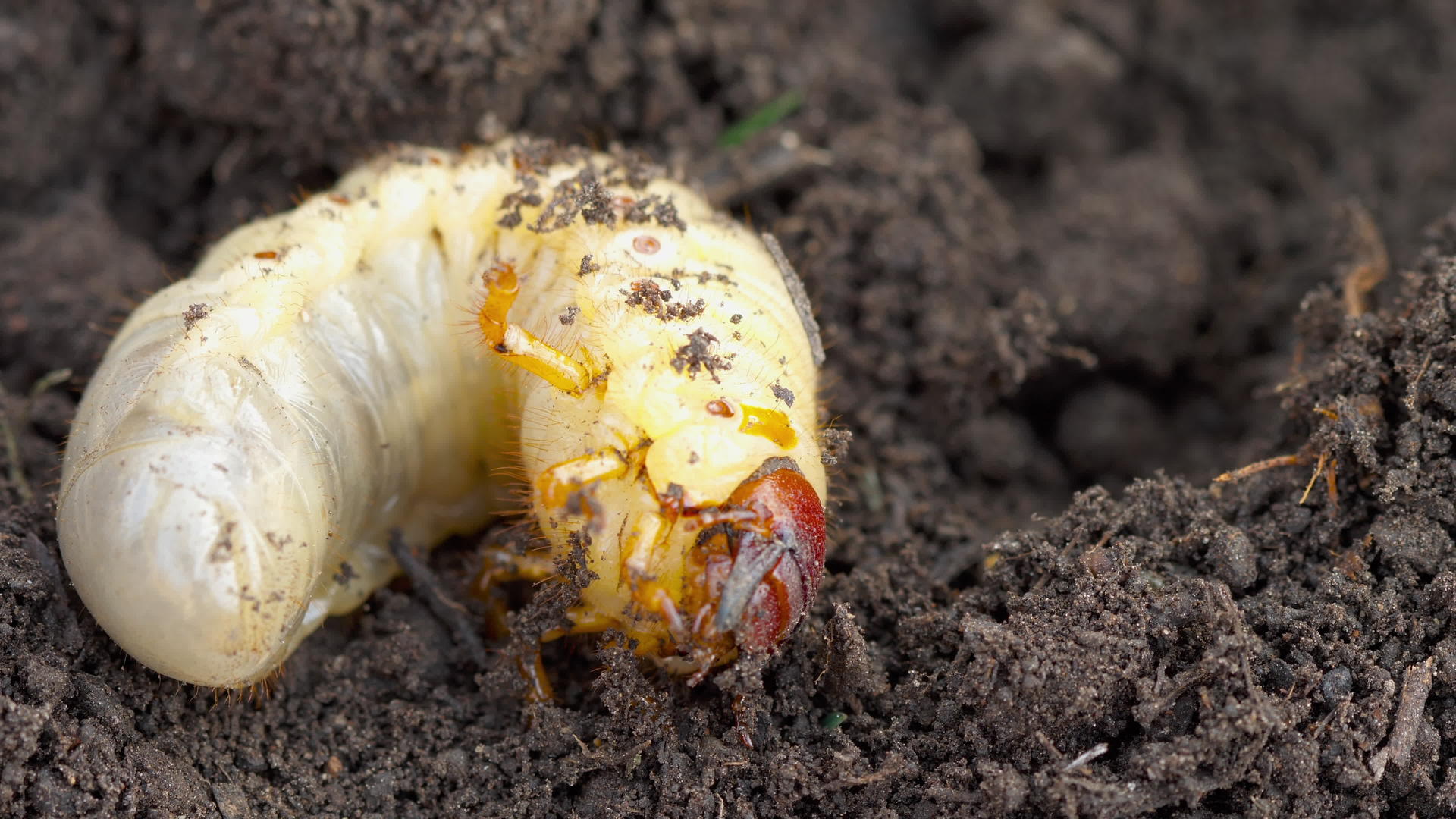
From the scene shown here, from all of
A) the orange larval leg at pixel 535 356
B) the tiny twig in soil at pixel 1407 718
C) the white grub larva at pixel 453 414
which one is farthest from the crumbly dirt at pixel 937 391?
the orange larval leg at pixel 535 356

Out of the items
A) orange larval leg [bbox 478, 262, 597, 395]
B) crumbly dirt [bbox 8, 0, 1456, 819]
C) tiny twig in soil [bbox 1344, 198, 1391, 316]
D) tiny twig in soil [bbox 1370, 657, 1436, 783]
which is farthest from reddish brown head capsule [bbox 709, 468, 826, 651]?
tiny twig in soil [bbox 1344, 198, 1391, 316]

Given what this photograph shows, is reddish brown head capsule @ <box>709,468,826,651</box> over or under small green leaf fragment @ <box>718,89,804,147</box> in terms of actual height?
under

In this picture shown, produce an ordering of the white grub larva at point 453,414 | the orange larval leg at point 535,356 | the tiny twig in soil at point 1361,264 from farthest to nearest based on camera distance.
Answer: the tiny twig in soil at point 1361,264, the orange larval leg at point 535,356, the white grub larva at point 453,414

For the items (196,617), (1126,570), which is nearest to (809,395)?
(1126,570)

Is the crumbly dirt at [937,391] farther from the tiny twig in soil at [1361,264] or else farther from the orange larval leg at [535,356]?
the orange larval leg at [535,356]

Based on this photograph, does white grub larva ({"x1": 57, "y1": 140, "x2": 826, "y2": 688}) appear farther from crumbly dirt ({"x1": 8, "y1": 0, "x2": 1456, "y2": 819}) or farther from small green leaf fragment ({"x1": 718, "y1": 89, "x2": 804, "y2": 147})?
small green leaf fragment ({"x1": 718, "y1": 89, "x2": 804, "y2": 147})

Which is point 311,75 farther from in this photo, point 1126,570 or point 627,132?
point 1126,570

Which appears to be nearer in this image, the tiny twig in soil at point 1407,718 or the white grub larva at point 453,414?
the tiny twig in soil at point 1407,718
